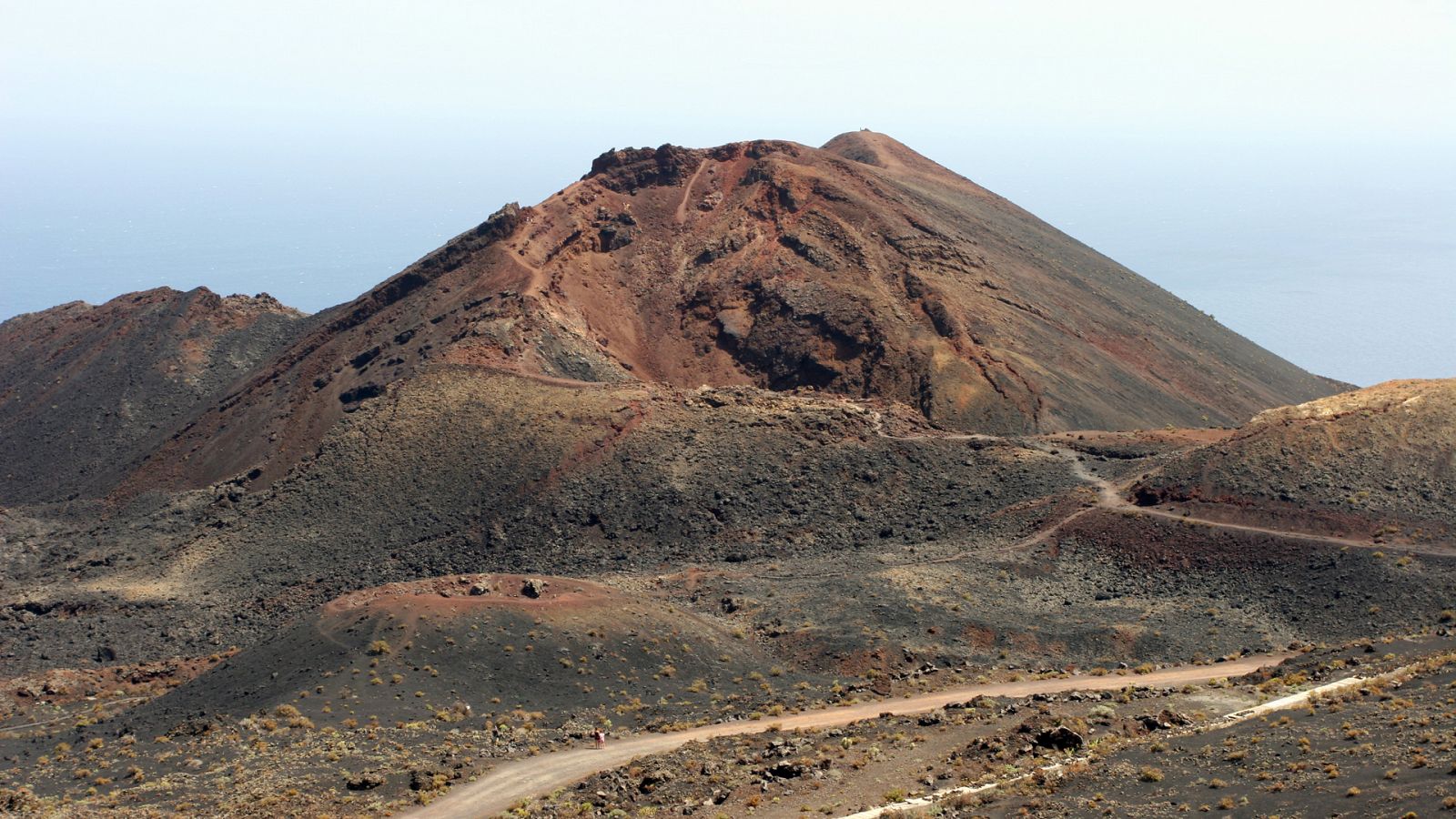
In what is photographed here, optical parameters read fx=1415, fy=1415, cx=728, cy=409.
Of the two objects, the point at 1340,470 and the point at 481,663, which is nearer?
the point at 481,663

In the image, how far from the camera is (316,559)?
180ft

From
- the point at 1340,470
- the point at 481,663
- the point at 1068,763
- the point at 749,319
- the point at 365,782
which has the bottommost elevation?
the point at 365,782

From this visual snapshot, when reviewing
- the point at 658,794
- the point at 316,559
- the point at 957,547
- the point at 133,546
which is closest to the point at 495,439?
the point at 316,559

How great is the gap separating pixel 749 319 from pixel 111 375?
1503 inches

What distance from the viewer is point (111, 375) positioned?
8156cm

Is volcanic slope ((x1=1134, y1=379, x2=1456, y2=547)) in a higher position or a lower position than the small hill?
higher

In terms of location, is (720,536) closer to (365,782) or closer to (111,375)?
(365,782)

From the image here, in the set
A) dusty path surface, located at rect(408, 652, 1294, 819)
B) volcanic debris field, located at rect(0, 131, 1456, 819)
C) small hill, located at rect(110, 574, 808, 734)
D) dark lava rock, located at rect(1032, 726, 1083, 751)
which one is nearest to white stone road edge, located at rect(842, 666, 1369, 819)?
volcanic debris field, located at rect(0, 131, 1456, 819)

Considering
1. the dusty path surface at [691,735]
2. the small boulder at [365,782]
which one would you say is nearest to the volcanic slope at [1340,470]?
the dusty path surface at [691,735]

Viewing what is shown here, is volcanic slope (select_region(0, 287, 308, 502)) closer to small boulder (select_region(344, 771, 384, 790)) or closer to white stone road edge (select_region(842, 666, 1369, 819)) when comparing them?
small boulder (select_region(344, 771, 384, 790))

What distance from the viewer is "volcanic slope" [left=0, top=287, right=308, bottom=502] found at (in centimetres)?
7388

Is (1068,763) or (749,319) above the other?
(749,319)

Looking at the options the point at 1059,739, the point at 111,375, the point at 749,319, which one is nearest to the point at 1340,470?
the point at 1059,739

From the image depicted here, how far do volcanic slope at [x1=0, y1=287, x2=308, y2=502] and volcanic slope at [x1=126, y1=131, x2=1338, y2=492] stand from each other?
279 inches
